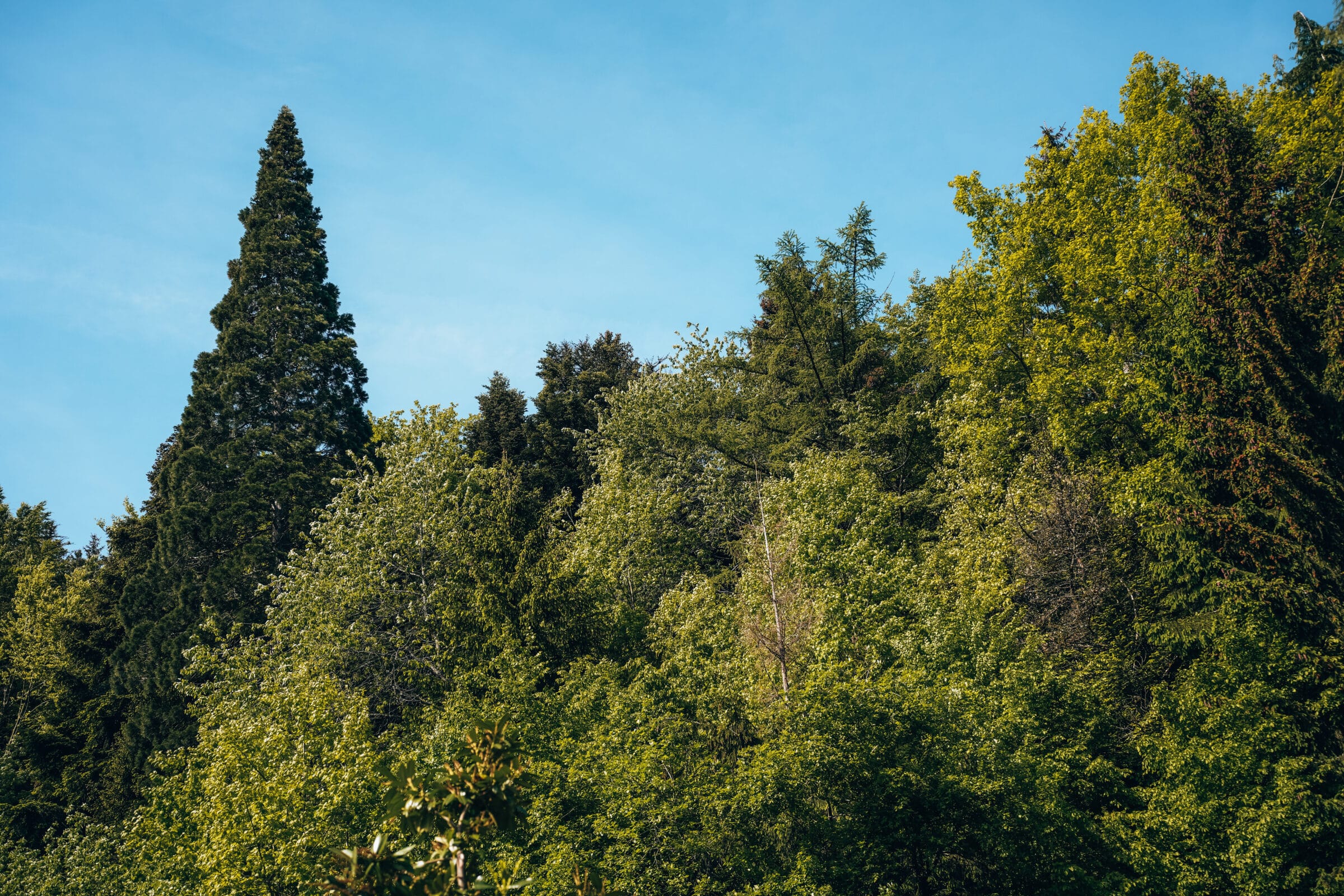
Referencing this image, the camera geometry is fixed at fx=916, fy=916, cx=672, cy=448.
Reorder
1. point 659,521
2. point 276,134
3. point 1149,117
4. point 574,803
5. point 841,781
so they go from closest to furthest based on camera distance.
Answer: point 841,781 → point 574,803 → point 1149,117 → point 659,521 → point 276,134

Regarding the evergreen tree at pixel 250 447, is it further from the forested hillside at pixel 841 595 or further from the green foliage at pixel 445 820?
the green foliage at pixel 445 820

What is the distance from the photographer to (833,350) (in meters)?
33.2

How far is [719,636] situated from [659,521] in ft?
30.5

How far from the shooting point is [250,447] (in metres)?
33.7

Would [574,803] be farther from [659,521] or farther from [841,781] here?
[659,521]

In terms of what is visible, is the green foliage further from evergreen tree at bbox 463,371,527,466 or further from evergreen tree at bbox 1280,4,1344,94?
evergreen tree at bbox 463,371,527,466

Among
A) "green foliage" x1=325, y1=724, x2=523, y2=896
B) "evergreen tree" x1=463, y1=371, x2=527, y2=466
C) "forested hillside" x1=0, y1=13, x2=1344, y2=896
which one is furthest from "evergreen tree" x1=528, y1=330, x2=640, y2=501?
"green foliage" x1=325, y1=724, x2=523, y2=896

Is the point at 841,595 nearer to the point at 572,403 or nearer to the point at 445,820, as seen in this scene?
the point at 445,820

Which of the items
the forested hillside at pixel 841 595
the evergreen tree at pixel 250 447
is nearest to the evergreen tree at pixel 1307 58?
the forested hillside at pixel 841 595

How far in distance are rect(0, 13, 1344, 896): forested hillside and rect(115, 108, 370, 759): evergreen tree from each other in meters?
0.16

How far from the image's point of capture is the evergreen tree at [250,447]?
3111 cm

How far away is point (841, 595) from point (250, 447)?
75.6ft

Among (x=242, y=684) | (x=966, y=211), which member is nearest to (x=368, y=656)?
(x=242, y=684)

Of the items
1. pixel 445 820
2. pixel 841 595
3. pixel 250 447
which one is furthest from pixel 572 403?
pixel 445 820
